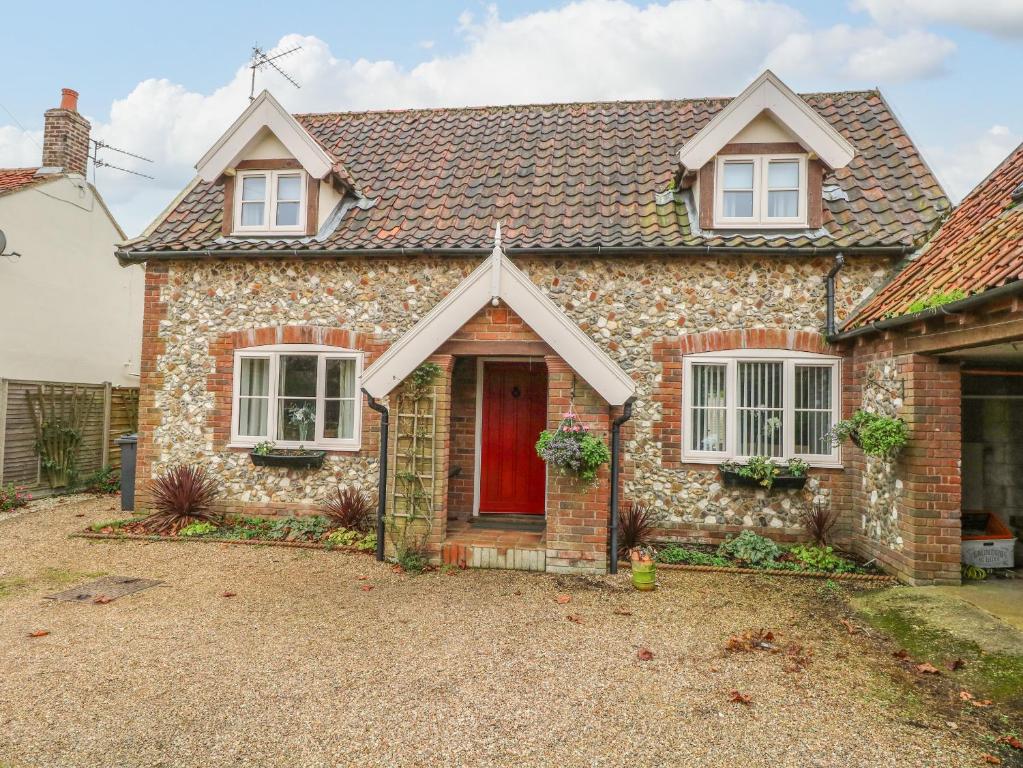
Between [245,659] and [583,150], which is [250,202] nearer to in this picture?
[583,150]

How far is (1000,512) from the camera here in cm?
829

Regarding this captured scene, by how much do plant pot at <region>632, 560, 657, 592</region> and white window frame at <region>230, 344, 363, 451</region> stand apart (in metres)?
4.60

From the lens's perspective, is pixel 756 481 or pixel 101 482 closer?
pixel 756 481

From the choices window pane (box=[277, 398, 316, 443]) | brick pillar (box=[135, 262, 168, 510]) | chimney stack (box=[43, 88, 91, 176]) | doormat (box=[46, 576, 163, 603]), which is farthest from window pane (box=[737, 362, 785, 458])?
chimney stack (box=[43, 88, 91, 176])

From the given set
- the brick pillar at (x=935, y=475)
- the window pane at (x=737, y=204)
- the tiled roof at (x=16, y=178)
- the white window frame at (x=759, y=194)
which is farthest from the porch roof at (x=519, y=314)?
the tiled roof at (x=16, y=178)

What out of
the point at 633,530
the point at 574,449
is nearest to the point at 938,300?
the point at 574,449

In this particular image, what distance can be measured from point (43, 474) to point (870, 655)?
46.2ft

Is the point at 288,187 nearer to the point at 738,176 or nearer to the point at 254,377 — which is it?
the point at 254,377

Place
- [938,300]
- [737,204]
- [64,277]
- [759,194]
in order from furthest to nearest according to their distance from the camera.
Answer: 1. [64,277]
2. [737,204]
3. [759,194]
4. [938,300]

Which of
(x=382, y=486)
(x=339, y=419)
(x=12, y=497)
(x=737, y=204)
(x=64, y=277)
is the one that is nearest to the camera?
(x=382, y=486)

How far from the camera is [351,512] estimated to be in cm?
884

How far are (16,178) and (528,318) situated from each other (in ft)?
42.0

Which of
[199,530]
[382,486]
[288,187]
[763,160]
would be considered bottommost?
[199,530]

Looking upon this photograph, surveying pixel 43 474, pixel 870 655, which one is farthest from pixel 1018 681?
pixel 43 474
